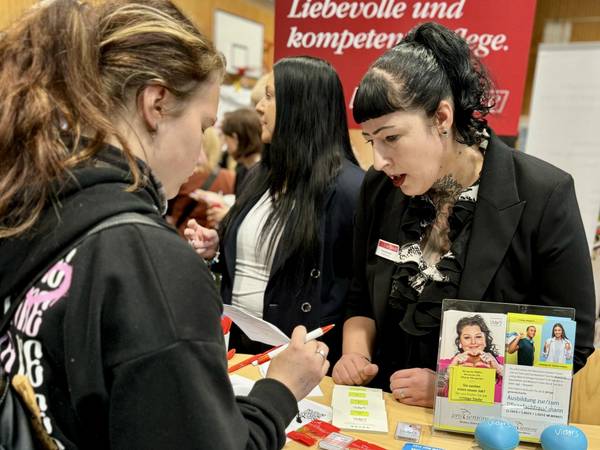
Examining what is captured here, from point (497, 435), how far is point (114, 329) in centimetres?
87

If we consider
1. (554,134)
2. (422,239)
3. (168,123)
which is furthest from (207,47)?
(554,134)

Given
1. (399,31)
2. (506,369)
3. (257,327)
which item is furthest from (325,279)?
(399,31)

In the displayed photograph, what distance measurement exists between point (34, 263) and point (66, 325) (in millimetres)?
94

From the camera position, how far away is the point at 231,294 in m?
2.05

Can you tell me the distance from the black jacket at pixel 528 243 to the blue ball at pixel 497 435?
31 cm

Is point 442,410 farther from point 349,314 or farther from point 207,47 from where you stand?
point 207,47

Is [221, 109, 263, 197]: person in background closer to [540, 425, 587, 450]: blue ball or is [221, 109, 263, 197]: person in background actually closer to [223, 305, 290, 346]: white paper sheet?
[223, 305, 290, 346]: white paper sheet

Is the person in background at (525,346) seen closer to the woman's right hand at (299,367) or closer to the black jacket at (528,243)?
the black jacket at (528,243)

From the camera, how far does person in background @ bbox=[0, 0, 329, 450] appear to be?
0.61 meters

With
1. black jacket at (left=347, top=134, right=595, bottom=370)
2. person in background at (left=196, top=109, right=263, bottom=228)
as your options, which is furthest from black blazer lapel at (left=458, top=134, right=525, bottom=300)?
person in background at (left=196, top=109, right=263, bottom=228)

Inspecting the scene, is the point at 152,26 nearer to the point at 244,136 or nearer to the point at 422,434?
the point at 422,434

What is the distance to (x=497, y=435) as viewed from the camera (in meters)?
1.10

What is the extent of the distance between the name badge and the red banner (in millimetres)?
886

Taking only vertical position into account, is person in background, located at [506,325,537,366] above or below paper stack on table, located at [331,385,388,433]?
above
